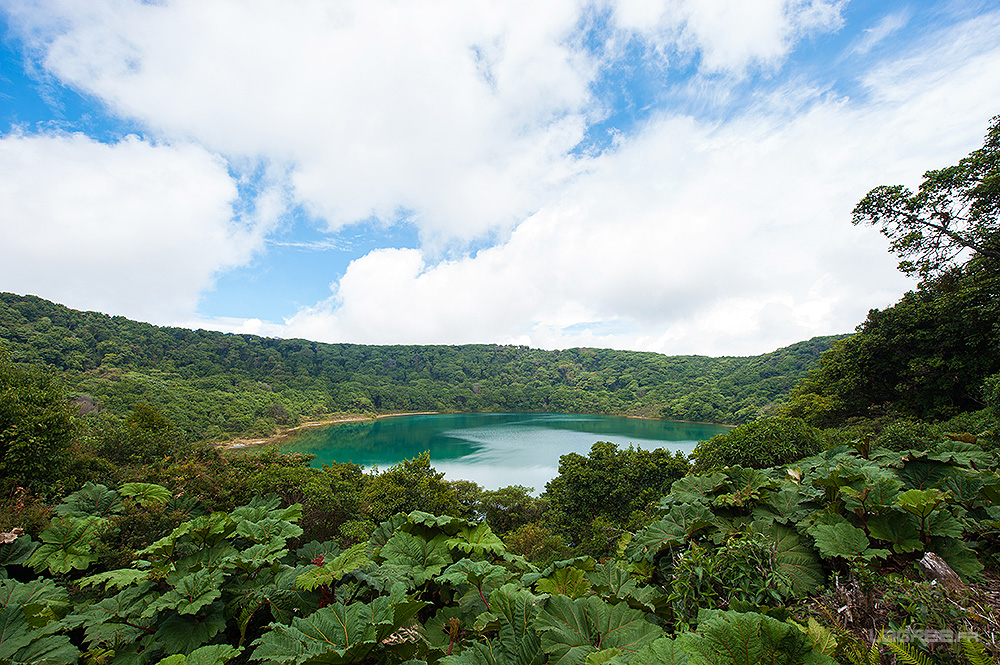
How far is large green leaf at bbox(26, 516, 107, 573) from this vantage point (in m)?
3.29

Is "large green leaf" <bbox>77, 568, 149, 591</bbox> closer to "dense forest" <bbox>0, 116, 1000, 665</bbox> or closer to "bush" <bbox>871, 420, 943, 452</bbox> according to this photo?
"dense forest" <bbox>0, 116, 1000, 665</bbox>

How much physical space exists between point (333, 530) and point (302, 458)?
4.97m

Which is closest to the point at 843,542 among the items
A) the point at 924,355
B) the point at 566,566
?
the point at 566,566

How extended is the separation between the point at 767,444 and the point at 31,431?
13354 mm

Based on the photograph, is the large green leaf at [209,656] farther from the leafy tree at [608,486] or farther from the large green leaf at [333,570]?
the leafy tree at [608,486]

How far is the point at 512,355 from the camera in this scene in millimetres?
127750

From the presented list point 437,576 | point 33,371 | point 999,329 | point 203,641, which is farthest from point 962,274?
point 33,371

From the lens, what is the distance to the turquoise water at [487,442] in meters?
33.8

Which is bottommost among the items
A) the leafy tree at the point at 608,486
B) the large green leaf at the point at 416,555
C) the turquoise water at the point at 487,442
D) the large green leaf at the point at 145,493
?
the turquoise water at the point at 487,442

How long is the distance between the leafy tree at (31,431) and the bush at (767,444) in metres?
11.9

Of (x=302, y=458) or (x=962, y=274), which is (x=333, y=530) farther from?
(x=962, y=274)

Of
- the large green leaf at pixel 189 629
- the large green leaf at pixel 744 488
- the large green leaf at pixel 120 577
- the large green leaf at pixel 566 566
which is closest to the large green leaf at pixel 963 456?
the large green leaf at pixel 744 488

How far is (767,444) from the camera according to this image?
7895 mm

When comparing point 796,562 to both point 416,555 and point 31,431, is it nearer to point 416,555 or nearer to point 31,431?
point 416,555
